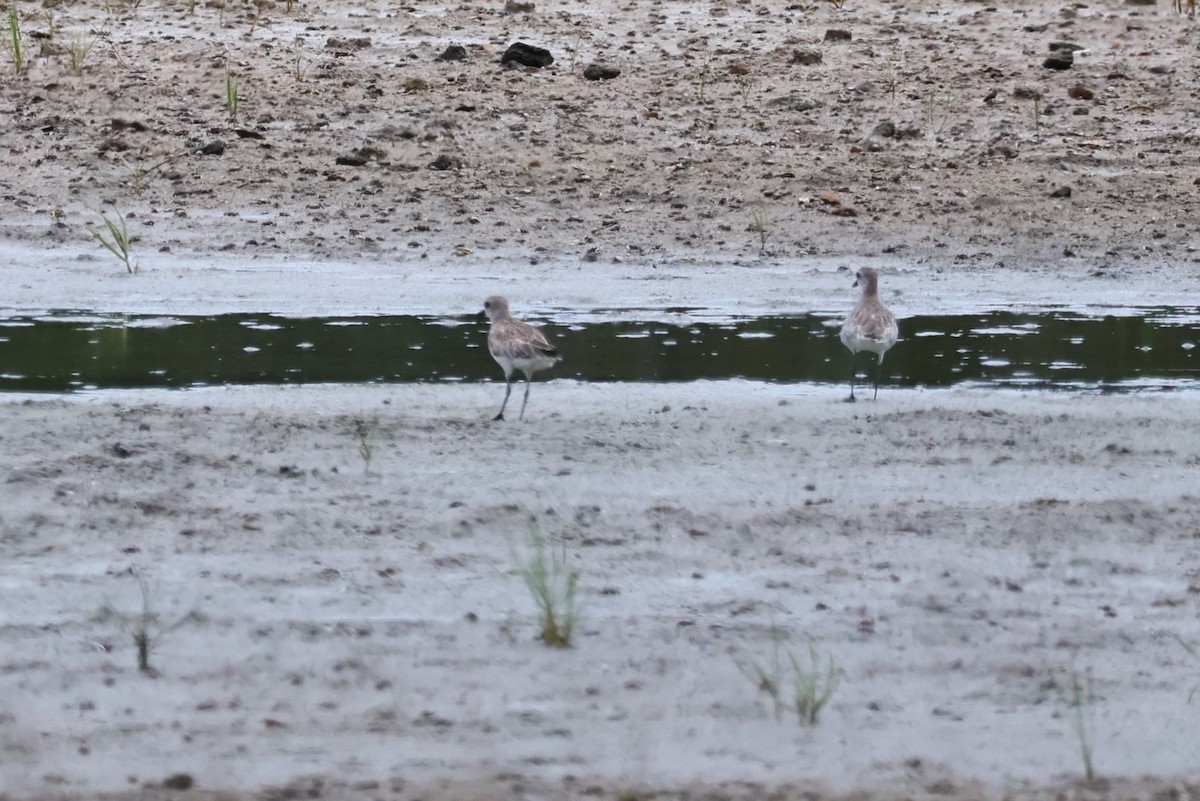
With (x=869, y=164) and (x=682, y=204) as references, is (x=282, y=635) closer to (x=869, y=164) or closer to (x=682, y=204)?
(x=682, y=204)

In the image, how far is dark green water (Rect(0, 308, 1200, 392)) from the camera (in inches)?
367

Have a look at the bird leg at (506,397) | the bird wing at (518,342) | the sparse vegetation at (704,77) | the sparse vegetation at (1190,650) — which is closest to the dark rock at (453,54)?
the sparse vegetation at (704,77)

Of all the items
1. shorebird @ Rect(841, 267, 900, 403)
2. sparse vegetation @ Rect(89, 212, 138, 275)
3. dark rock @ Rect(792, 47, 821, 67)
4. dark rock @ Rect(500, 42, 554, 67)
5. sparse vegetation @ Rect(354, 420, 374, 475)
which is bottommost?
sparse vegetation @ Rect(89, 212, 138, 275)

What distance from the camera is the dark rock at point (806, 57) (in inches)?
637

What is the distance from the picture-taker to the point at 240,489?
6.80 m

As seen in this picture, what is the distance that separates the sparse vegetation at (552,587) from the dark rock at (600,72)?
989 cm

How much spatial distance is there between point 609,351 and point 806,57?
6976 millimetres

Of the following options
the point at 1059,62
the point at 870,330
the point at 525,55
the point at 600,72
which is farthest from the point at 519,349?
the point at 1059,62

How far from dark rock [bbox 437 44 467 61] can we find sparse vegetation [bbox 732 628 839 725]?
11307 millimetres

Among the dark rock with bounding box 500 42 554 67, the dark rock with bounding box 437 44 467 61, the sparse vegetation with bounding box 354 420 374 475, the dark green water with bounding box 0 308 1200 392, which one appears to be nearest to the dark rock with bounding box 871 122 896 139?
the dark rock with bounding box 500 42 554 67

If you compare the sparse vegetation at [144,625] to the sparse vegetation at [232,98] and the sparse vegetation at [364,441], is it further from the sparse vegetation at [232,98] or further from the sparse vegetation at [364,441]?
the sparse vegetation at [232,98]

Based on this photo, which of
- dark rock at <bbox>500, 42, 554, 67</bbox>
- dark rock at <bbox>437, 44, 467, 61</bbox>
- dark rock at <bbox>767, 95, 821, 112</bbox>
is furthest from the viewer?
dark rock at <bbox>437, 44, 467, 61</bbox>

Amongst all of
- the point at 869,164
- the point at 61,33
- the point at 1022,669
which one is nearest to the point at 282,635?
the point at 1022,669

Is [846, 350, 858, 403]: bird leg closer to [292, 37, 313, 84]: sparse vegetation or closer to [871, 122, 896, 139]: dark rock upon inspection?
[871, 122, 896, 139]: dark rock
